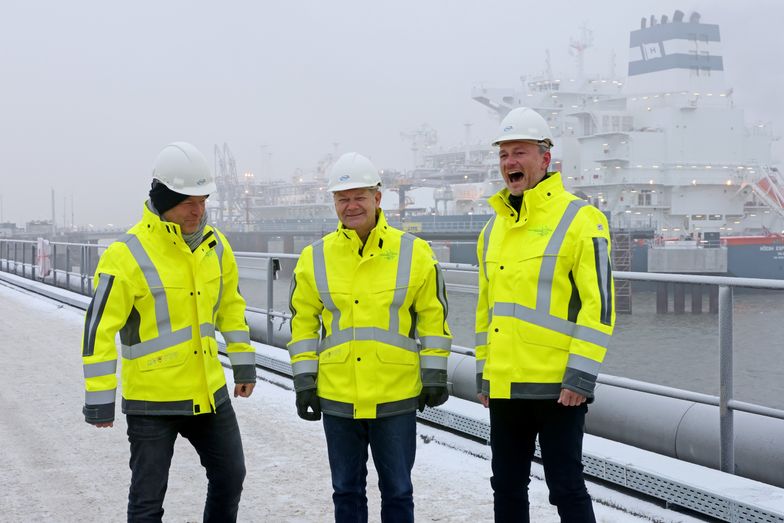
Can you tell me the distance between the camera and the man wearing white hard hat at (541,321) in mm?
2986

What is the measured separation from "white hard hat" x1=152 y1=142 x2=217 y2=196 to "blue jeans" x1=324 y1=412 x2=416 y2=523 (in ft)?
3.47

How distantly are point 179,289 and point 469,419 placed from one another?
9.65 ft

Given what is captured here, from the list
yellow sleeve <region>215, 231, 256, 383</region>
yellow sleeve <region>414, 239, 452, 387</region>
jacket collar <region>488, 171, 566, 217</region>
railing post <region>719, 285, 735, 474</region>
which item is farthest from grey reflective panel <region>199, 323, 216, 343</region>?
railing post <region>719, 285, 735, 474</region>

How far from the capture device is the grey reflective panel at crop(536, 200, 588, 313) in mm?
3041

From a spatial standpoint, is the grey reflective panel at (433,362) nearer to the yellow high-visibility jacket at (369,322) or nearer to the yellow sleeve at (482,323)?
the yellow high-visibility jacket at (369,322)

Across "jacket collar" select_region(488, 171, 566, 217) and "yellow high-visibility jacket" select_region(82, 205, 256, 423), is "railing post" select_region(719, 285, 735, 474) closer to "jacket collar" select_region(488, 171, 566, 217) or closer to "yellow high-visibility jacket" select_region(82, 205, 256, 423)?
"jacket collar" select_region(488, 171, 566, 217)

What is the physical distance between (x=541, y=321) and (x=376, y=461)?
34.5 inches

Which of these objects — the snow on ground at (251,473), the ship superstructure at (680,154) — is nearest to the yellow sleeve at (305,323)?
the snow on ground at (251,473)

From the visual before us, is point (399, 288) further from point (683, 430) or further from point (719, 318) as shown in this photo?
point (683, 430)

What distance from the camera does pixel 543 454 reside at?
10.0ft

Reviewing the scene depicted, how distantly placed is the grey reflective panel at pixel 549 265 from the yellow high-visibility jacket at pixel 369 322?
47 cm

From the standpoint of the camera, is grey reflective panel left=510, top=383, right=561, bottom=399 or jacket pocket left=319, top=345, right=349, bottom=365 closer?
grey reflective panel left=510, top=383, right=561, bottom=399

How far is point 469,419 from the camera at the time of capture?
5547 millimetres

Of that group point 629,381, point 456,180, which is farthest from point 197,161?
point 456,180
